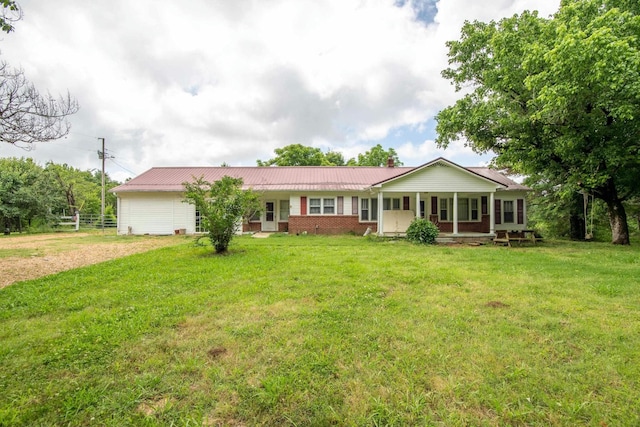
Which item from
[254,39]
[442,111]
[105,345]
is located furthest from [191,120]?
[105,345]

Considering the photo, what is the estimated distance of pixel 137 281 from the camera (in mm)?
6133

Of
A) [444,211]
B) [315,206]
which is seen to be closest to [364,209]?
[315,206]

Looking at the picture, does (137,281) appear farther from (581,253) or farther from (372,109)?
(372,109)

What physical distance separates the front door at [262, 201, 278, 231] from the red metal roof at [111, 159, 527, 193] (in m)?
1.50

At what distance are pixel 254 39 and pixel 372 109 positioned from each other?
9.82 meters

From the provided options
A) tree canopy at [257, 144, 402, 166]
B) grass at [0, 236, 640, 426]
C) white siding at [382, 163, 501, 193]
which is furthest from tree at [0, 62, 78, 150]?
tree canopy at [257, 144, 402, 166]

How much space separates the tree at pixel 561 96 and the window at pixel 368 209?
521 cm

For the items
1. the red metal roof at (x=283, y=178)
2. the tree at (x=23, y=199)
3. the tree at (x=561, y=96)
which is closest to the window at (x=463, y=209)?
the red metal roof at (x=283, y=178)

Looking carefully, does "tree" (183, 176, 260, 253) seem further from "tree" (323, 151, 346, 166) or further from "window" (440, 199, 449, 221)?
"tree" (323, 151, 346, 166)

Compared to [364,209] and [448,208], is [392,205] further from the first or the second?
[448,208]

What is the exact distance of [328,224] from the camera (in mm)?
17516

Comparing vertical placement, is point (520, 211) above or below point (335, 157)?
below

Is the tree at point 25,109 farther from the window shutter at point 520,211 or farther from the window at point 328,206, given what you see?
the window shutter at point 520,211

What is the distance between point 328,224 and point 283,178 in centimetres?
488
